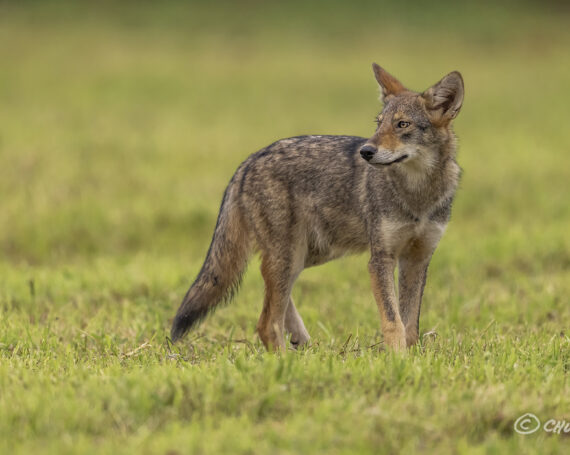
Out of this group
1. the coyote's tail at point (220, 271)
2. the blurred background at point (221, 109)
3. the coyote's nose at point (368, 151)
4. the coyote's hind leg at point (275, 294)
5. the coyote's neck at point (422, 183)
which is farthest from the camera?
the blurred background at point (221, 109)

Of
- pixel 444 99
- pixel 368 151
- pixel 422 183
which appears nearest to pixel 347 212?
pixel 422 183

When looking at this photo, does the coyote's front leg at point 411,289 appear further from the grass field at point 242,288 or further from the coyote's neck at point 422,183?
the coyote's neck at point 422,183

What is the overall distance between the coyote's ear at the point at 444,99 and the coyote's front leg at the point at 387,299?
3.62 ft

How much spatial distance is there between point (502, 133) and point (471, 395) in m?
15.0

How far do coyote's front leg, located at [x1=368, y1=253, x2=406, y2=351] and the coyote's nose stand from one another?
81 centimetres

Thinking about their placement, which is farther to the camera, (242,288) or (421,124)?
(242,288)

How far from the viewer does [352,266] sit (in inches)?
399

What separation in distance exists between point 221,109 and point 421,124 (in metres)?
15.8

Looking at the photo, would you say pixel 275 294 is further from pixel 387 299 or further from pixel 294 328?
pixel 387 299

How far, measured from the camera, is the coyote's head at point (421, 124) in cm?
592

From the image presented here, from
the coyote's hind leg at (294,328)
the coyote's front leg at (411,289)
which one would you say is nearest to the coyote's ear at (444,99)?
the coyote's front leg at (411,289)

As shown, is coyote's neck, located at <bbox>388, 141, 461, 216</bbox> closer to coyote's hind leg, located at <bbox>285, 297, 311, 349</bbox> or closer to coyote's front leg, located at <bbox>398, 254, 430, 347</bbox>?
coyote's front leg, located at <bbox>398, 254, 430, 347</bbox>

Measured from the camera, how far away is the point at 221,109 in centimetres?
2145

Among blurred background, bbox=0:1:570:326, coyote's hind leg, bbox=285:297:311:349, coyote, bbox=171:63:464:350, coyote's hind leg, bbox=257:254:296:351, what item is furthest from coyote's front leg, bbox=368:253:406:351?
blurred background, bbox=0:1:570:326
